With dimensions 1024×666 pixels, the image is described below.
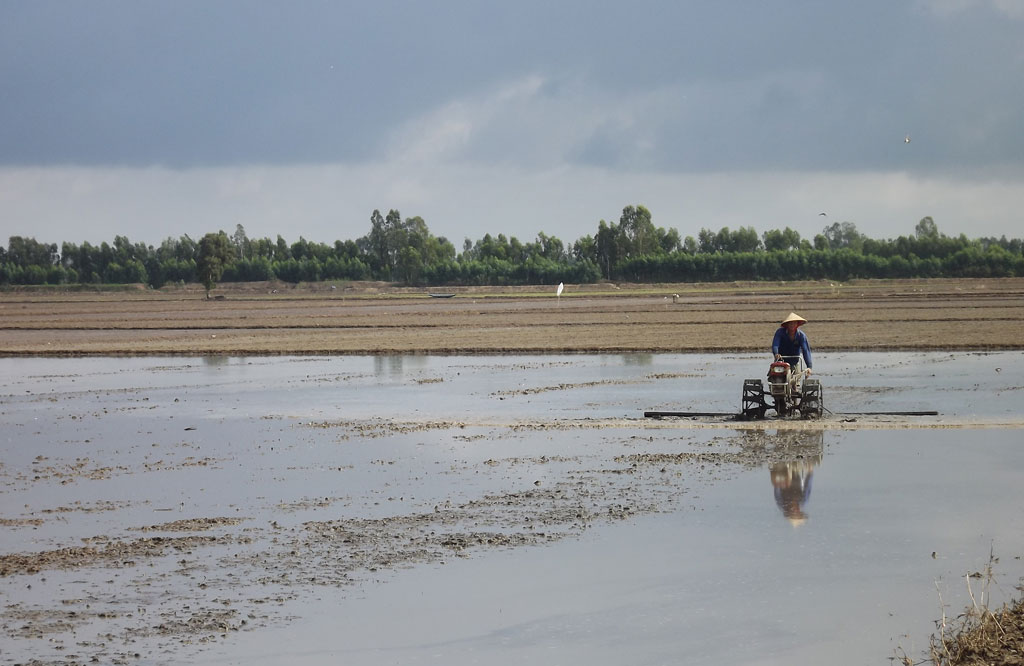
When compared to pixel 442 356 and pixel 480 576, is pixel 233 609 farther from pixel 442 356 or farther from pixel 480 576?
pixel 442 356

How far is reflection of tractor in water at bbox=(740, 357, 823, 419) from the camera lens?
22.4 m

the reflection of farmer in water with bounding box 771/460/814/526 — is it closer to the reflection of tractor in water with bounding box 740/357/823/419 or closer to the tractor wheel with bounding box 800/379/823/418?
the reflection of tractor in water with bounding box 740/357/823/419

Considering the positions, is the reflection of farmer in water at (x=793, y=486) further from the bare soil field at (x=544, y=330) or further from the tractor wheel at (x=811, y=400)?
the bare soil field at (x=544, y=330)

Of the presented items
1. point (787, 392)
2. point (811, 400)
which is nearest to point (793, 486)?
point (787, 392)

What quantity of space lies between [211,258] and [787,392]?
151m

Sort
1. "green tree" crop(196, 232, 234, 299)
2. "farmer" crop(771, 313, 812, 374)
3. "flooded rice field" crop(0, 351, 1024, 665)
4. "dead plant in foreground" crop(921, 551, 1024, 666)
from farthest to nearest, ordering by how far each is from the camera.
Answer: "green tree" crop(196, 232, 234, 299) → "farmer" crop(771, 313, 812, 374) → "flooded rice field" crop(0, 351, 1024, 665) → "dead plant in foreground" crop(921, 551, 1024, 666)

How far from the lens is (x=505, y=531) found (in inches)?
554

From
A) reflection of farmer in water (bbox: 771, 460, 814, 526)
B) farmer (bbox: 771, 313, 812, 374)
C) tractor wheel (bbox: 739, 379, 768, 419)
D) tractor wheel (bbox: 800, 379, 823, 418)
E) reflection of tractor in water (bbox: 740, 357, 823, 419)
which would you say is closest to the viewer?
reflection of farmer in water (bbox: 771, 460, 814, 526)

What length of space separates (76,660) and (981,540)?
28.5 ft

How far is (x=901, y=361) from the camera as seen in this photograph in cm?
3697

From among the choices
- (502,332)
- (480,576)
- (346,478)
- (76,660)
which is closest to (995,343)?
(502,332)

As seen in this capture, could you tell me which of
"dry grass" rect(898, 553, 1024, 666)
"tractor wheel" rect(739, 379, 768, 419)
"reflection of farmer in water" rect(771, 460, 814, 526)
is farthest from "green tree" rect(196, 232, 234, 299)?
"dry grass" rect(898, 553, 1024, 666)

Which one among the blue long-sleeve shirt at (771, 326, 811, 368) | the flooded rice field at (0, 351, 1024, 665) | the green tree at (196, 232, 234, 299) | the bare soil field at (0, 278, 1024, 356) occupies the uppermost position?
the green tree at (196, 232, 234, 299)

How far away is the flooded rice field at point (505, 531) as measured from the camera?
1038 centimetres
